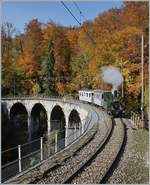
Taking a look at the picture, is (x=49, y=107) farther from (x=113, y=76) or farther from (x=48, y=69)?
(x=113, y=76)

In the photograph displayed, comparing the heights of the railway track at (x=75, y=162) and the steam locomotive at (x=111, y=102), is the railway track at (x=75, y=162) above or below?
below

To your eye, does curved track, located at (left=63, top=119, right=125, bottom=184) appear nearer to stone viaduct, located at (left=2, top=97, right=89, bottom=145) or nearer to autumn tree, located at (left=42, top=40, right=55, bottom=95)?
stone viaduct, located at (left=2, top=97, right=89, bottom=145)

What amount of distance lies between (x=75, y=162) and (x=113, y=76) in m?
33.6

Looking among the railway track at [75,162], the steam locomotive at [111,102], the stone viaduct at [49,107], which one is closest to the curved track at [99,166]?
the railway track at [75,162]

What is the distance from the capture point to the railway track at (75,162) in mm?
14835

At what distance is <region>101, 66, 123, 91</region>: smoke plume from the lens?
49025 millimetres

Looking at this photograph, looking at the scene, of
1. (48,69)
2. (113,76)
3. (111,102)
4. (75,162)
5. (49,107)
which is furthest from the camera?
(48,69)

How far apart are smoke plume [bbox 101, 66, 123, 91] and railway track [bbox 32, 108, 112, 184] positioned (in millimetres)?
21987

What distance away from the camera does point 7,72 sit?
73.6 m

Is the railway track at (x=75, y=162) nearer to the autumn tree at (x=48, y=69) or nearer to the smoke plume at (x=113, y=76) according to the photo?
the smoke plume at (x=113, y=76)

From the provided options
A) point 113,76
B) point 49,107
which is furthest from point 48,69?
point 113,76

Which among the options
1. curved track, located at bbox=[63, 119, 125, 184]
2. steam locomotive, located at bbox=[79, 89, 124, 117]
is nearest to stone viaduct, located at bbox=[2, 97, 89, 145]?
steam locomotive, located at bbox=[79, 89, 124, 117]

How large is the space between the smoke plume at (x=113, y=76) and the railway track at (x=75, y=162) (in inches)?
866

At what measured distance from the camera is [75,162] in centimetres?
1777
